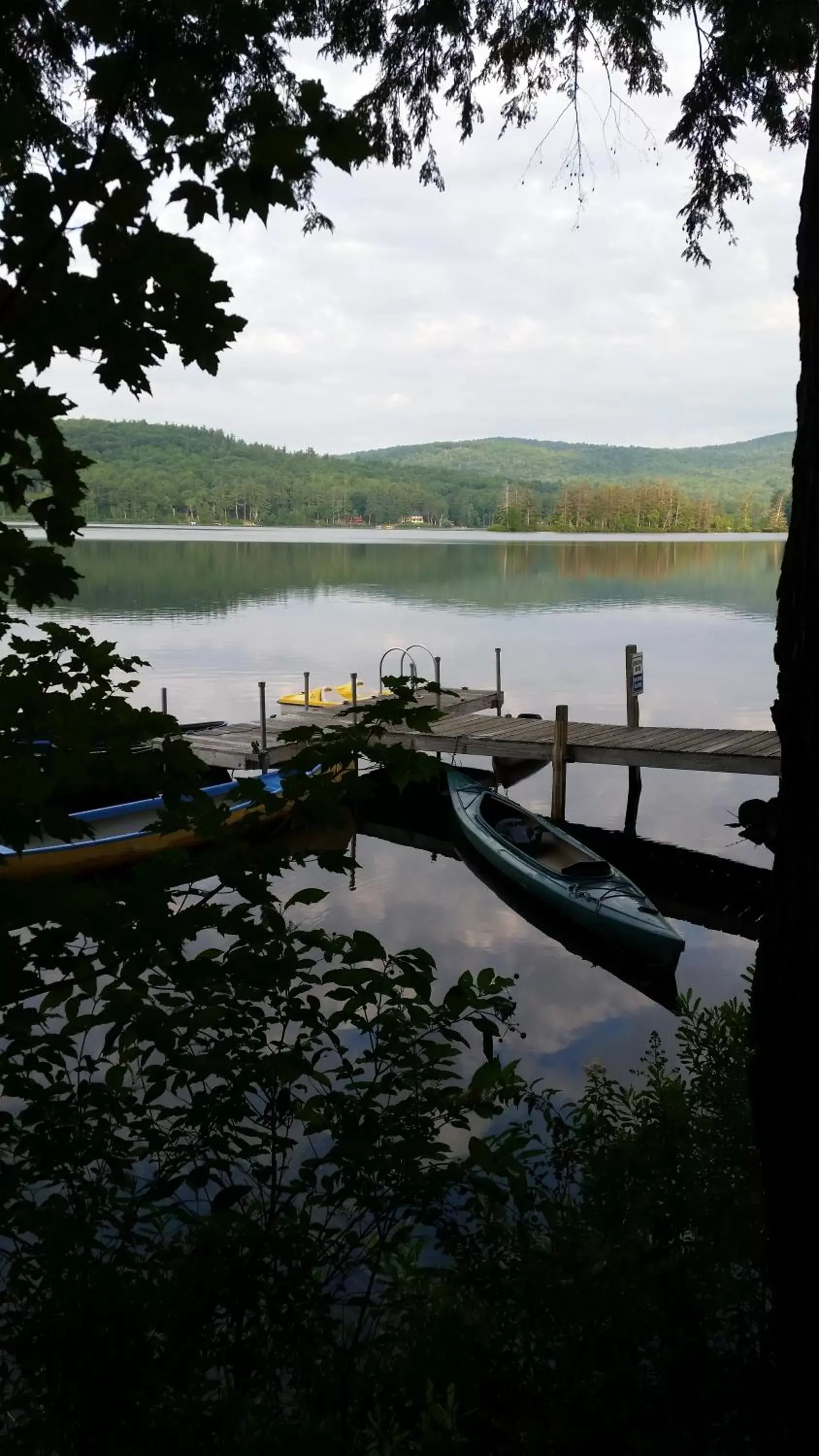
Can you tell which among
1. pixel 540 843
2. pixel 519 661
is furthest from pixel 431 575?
pixel 540 843

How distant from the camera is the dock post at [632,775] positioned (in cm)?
1688

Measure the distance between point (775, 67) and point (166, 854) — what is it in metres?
5.35

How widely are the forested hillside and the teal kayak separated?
85218mm

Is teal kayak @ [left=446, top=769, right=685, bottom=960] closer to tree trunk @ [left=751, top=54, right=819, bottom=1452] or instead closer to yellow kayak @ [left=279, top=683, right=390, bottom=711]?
yellow kayak @ [left=279, top=683, right=390, bottom=711]

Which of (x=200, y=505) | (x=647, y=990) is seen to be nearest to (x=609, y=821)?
(x=647, y=990)

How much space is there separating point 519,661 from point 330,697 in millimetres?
17066

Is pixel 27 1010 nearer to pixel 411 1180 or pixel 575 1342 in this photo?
pixel 411 1180

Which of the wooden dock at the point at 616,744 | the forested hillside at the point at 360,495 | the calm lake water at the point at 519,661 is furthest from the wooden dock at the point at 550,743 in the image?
the forested hillside at the point at 360,495

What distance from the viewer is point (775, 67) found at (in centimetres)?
537

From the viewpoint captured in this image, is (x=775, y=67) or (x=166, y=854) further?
(x=775, y=67)

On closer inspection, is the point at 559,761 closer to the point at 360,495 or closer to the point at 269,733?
the point at 269,733

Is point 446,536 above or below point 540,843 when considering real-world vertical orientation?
above

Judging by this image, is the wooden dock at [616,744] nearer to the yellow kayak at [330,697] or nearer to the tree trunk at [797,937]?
the yellow kayak at [330,697]

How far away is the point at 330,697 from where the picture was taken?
21906 mm
